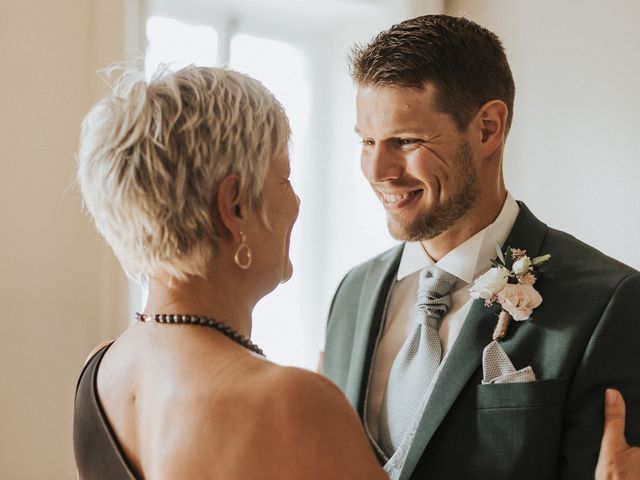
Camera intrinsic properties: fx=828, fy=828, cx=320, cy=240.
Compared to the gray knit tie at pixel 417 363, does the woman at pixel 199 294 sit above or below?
above

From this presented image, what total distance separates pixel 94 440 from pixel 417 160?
3.14 feet

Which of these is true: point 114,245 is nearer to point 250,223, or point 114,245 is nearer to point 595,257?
point 250,223

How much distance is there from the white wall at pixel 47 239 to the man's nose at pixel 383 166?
46.0 inches

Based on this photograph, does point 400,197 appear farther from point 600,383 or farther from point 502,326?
point 600,383

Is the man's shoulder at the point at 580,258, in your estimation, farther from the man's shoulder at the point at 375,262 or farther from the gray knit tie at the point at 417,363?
the man's shoulder at the point at 375,262

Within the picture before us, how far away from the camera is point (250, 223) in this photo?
1244mm

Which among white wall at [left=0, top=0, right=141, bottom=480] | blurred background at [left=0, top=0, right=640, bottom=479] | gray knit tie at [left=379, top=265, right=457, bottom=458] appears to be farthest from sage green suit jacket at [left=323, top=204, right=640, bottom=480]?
white wall at [left=0, top=0, right=141, bottom=480]

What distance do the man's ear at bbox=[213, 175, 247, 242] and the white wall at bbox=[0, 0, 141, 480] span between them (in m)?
1.55

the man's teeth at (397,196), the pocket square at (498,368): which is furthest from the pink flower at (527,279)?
the man's teeth at (397,196)

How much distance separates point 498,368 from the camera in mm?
1614

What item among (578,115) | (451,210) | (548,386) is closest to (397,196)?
(451,210)

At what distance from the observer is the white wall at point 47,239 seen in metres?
2.62

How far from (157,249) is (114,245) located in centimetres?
10

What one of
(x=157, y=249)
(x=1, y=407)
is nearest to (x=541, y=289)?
(x=157, y=249)
